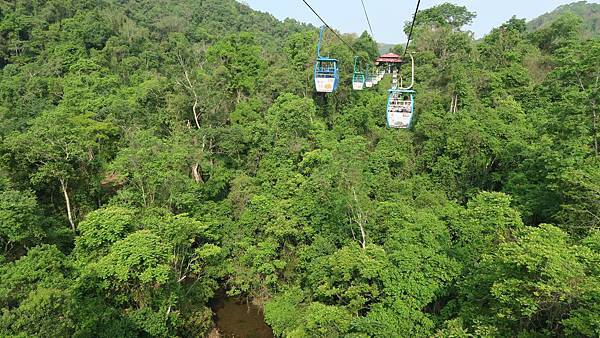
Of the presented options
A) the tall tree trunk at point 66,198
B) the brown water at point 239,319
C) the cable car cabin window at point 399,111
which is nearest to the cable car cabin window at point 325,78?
the cable car cabin window at point 399,111

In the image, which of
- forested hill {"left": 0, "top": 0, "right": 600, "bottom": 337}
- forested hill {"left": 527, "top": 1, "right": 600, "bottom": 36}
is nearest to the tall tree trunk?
forested hill {"left": 0, "top": 0, "right": 600, "bottom": 337}

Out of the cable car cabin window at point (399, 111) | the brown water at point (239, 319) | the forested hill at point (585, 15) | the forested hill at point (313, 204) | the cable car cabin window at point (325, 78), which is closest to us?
the forested hill at point (313, 204)

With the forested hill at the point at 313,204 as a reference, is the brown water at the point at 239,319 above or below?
below

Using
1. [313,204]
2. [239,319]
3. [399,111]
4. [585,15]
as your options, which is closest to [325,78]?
[399,111]

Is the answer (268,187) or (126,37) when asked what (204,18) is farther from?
(268,187)

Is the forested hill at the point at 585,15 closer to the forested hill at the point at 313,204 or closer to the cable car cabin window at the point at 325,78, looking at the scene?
the forested hill at the point at 313,204
